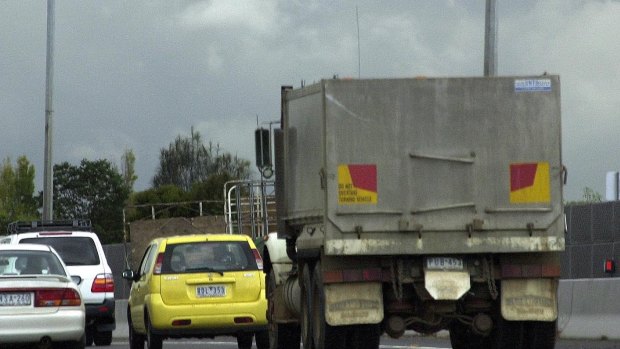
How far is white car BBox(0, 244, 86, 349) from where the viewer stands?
19375mm

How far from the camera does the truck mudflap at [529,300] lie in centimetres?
1750

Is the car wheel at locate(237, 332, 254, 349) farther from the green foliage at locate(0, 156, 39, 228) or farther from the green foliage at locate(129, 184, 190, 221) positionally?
the green foliage at locate(0, 156, 39, 228)

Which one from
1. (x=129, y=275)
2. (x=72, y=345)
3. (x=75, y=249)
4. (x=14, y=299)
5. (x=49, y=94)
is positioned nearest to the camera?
(x=14, y=299)

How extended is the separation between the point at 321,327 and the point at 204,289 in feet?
17.3

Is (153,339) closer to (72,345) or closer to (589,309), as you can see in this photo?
(72,345)

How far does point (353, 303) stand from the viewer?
Answer: 686 inches

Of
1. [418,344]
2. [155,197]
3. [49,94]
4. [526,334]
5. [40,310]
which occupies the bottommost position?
[418,344]

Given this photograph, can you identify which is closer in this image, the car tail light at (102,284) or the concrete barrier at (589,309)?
the concrete barrier at (589,309)

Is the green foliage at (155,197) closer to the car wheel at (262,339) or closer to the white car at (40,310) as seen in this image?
the car wheel at (262,339)

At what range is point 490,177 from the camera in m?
17.5

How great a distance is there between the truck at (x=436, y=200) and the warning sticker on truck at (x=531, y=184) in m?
0.01

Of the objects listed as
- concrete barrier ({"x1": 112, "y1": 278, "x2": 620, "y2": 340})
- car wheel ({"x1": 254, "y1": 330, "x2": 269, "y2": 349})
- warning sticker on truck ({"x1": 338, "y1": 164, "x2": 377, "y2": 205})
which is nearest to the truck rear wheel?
warning sticker on truck ({"x1": 338, "y1": 164, "x2": 377, "y2": 205})

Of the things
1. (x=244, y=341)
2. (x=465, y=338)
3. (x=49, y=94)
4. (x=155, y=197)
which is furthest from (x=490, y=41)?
(x=155, y=197)

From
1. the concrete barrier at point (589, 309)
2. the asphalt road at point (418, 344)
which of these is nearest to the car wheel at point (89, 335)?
the asphalt road at point (418, 344)
